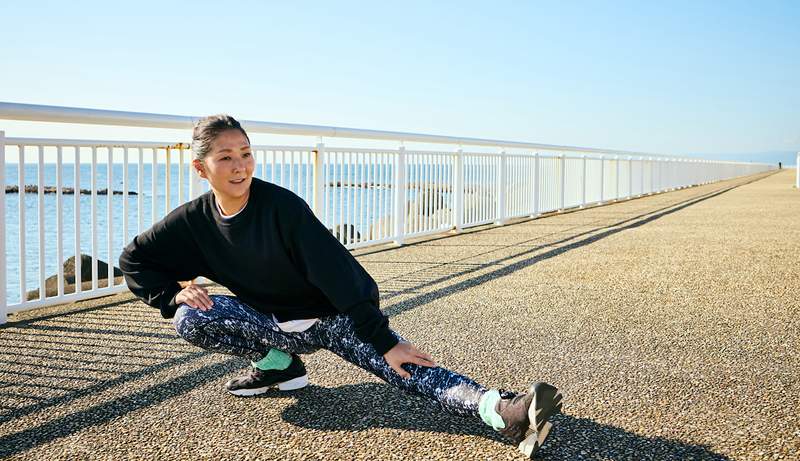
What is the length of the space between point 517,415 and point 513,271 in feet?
12.3

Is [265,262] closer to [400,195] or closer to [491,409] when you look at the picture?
[491,409]

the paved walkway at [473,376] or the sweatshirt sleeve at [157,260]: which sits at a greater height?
the sweatshirt sleeve at [157,260]

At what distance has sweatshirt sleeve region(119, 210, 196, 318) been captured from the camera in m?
2.60

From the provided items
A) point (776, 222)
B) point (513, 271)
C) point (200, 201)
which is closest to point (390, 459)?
point (200, 201)

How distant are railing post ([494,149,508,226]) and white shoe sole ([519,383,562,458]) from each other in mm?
8136

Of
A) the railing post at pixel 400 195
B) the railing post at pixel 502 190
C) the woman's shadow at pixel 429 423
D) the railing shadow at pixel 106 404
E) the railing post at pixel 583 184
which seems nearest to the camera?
the woman's shadow at pixel 429 423

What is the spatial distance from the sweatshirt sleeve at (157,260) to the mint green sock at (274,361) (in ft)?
1.26

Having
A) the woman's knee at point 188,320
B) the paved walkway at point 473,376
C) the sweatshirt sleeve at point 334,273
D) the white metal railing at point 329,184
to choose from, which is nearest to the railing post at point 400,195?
the white metal railing at point 329,184

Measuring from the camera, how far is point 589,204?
604 inches

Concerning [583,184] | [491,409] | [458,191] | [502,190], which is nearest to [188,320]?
[491,409]

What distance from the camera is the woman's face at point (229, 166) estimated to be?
94.8 inches

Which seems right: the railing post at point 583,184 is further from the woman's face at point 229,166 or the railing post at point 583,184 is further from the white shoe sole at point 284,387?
the woman's face at point 229,166

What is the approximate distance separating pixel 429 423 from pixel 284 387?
2.10 ft

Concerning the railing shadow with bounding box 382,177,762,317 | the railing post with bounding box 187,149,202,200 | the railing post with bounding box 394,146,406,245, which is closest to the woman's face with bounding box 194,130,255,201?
the railing shadow with bounding box 382,177,762,317
